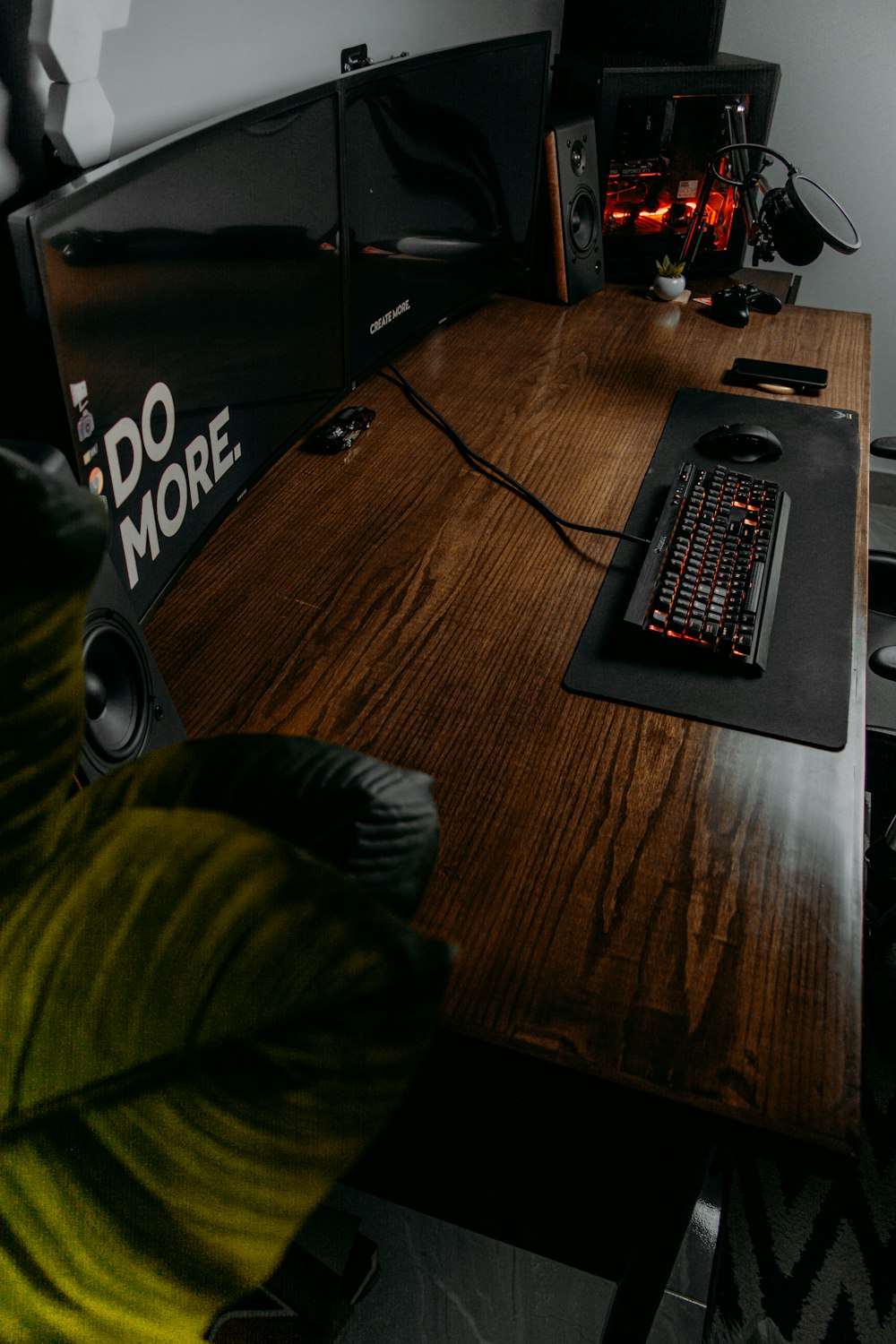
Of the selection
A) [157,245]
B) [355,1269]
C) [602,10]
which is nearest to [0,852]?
[157,245]

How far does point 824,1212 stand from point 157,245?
1355mm

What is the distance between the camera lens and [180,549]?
0.90m

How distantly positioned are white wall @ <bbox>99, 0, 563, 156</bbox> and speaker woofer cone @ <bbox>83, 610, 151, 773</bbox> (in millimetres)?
599

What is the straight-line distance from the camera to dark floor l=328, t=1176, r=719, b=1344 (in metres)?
1.10

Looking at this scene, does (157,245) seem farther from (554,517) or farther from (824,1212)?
(824,1212)

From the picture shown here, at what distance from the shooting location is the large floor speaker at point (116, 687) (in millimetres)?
609

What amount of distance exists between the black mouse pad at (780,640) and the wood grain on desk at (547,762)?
0.02 m

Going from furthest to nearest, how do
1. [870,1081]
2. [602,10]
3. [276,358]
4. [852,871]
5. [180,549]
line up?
[602,10], [870,1081], [276,358], [180,549], [852,871]

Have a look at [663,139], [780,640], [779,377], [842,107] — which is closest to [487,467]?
[780,640]

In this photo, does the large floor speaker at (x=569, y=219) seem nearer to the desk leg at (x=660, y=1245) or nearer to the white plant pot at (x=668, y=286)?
the white plant pot at (x=668, y=286)

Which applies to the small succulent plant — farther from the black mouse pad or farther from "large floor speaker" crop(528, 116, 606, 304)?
the black mouse pad

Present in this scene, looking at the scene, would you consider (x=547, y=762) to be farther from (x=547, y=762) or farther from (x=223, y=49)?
(x=223, y=49)

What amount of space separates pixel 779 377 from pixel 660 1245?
Answer: 1.20m

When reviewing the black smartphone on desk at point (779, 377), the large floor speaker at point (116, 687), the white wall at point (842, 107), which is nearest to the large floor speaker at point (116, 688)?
the large floor speaker at point (116, 687)
